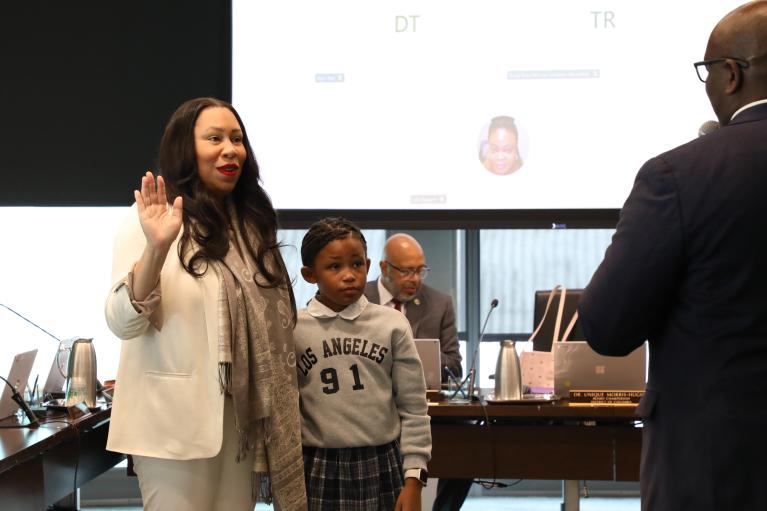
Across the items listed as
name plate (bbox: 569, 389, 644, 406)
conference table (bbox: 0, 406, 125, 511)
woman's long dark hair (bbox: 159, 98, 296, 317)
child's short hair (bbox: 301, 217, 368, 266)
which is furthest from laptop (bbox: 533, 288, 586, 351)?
woman's long dark hair (bbox: 159, 98, 296, 317)

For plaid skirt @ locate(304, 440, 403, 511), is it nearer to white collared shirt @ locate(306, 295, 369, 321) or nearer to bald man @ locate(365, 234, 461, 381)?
white collared shirt @ locate(306, 295, 369, 321)

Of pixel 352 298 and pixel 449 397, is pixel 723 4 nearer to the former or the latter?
pixel 449 397

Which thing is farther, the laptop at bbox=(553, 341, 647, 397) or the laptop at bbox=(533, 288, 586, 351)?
the laptop at bbox=(533, 288, 586, 351)

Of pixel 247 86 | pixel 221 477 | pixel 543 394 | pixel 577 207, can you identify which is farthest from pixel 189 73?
pixel 221 477

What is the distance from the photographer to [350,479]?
232 centimetres

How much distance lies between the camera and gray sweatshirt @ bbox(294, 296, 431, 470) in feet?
7.66

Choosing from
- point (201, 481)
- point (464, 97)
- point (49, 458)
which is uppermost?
point (464, 97)

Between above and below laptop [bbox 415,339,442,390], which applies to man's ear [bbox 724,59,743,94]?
above

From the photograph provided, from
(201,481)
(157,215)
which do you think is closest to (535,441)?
(201,481)

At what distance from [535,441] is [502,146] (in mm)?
1744

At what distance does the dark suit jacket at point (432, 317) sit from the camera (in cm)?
450

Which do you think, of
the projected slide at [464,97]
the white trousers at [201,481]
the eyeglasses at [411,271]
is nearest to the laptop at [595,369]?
the eyeglasses at [411,271]

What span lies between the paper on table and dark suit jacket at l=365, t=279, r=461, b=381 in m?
0.66

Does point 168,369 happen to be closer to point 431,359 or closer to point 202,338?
point 202,338
